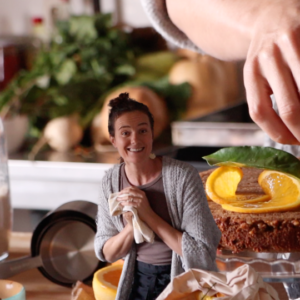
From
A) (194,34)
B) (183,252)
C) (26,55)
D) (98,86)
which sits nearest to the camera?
(183,252)

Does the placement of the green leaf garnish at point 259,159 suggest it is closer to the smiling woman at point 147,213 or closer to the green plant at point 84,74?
the smiling woman at point 147,213

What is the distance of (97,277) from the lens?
0.33m

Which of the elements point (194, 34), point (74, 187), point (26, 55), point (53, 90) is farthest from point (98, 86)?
point (194, 34)

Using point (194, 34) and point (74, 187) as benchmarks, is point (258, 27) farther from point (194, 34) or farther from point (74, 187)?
point (74, 187)

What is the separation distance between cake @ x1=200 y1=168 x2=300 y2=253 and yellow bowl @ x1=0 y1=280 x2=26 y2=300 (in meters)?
0.15

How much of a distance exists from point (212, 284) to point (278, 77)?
5.4 inches

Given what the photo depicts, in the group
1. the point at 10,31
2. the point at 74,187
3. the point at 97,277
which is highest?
the point at 10,31

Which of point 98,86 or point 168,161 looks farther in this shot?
point 98,86

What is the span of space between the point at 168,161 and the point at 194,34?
0.35m

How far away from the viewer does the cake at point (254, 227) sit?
1.12ft

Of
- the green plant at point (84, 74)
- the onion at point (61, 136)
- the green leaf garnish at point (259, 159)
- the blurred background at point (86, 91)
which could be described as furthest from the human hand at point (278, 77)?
the green plant at point (84, 74)

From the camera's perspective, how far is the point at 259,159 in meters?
0.33

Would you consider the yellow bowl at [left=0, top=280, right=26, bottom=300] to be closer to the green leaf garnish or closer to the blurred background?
the green leaf garnish

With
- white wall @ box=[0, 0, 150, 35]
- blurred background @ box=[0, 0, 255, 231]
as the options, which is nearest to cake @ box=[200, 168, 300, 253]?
blurred background @ box=[0, 0, 255, 231]
